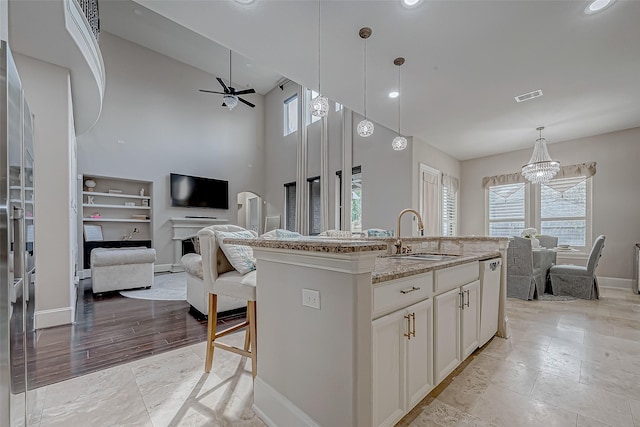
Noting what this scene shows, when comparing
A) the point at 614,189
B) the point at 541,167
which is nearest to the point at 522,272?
the point at 541,167

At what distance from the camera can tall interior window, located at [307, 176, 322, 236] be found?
7693 millimetres

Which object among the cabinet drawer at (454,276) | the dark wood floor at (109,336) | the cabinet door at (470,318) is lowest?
the dark wood floor at (109,336)

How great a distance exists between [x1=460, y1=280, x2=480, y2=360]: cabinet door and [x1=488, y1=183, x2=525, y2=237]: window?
5005mm

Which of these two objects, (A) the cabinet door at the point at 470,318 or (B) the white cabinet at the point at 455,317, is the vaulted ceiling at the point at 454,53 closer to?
(B) the white cabinet at the point at 455,317

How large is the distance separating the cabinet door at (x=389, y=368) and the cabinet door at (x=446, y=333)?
419 millimetres

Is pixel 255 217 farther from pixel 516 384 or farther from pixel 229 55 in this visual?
pixel 516 384

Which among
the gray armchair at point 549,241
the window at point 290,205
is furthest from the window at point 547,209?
the window at point 290,205

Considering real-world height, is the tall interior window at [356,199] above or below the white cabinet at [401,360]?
above

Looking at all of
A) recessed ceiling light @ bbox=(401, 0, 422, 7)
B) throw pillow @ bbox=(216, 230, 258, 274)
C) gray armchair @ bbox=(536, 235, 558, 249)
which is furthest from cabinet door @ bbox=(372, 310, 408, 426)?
gray armchair @ bbox=(536, 235, 558, 249)

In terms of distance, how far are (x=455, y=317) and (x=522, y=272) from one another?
3.16m

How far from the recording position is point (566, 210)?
562 centimetres

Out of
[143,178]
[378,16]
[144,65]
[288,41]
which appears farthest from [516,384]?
[144,65]

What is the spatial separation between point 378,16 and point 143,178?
6.79m

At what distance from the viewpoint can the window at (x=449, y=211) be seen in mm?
6328
